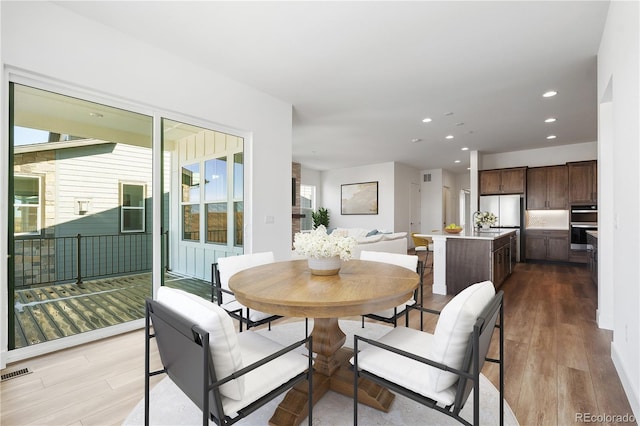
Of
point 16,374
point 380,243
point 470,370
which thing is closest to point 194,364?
point 470,370

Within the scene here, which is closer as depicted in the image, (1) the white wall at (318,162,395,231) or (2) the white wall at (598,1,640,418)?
(2) the white wall at (598,1,640,418)

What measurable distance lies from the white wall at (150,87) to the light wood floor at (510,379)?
1.69 feet

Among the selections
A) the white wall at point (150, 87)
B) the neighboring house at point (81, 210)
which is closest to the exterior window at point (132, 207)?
the neighboring house at point (81, 210)

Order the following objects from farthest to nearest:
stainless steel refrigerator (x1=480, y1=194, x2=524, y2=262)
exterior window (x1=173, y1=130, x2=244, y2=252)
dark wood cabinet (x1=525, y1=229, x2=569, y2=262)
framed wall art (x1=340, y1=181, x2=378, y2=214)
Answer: framed wall art (x1=340, y1=181, x2=378, y2=214) < stainless steel refrigerator (x1=480, y1=194, x2=524, y2=262) < dark wood cabinet (x1=525, y1=229, x2=569, y2=262) < exterior window (x1=173, y1=130, x2=244, y2=252)

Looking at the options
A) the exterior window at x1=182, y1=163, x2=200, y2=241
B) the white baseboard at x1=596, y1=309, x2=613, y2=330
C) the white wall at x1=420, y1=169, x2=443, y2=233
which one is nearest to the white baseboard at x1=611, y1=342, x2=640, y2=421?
the white baseboard at x1=596, y1=309, x2=613, y2=330

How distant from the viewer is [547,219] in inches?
271

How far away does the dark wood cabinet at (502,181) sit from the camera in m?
7.04

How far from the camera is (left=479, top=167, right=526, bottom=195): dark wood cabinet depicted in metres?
7.04

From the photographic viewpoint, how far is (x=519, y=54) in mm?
3027

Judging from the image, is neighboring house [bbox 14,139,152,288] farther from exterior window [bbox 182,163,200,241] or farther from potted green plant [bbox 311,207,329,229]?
potted green plant [bbox 311,207,329,229]

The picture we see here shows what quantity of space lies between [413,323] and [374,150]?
5144 mm

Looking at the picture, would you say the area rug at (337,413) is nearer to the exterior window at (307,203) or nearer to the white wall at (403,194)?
the white wall at (403,194)

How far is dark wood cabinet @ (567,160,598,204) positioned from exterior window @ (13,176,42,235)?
866cm

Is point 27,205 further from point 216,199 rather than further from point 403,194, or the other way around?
point 403,194
